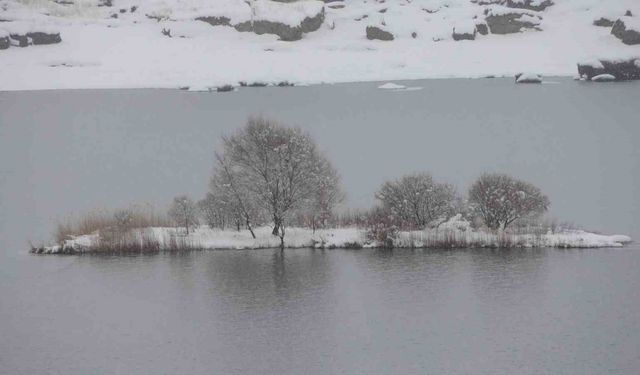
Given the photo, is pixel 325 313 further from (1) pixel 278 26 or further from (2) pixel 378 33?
(1) pixel 278 26

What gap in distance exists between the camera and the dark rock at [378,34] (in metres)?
132

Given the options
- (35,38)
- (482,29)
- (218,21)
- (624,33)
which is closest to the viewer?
(624,33)

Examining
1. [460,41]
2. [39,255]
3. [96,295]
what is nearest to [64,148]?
[39,255]

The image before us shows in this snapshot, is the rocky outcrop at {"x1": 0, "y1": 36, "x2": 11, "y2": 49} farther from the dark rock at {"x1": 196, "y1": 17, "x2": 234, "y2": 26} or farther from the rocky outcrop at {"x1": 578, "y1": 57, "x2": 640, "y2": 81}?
the rocky outcrop at {"x1": 578, "y1": 57, "x2": 640, "y2": 81}

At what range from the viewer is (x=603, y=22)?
430ft

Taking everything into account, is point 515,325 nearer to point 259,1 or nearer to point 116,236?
point 116,236

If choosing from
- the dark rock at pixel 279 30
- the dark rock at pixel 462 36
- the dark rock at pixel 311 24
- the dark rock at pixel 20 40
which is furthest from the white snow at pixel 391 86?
the dark rock at pixel 20 40

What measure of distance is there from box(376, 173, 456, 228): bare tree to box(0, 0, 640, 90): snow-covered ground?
7919 cm

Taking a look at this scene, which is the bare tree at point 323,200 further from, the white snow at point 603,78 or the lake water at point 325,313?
the white snow at point 603,78

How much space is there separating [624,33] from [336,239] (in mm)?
100809

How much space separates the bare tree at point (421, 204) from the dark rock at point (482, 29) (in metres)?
102

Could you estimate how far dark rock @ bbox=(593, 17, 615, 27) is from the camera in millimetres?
130363

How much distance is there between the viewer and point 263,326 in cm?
2620

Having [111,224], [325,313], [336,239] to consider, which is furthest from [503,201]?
[111,224]
